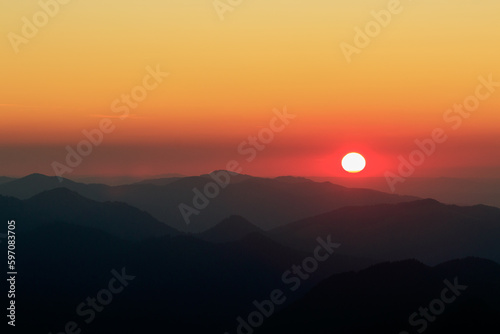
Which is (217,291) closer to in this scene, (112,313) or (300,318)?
(112,313)

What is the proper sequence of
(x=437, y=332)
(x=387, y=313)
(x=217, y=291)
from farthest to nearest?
(x=217, y=291)
(x=387, y=313)
(x=437, y=332)

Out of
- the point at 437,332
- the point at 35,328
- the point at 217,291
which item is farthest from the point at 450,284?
the point at 35,328

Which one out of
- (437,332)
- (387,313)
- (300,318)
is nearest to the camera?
(437,332)

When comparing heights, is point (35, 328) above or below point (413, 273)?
below

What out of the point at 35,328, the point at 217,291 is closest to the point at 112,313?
the point at 35,328

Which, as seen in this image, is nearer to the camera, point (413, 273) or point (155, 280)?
point (413, 273)

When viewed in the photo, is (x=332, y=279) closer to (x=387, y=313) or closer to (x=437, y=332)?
(x=387, y=313)
